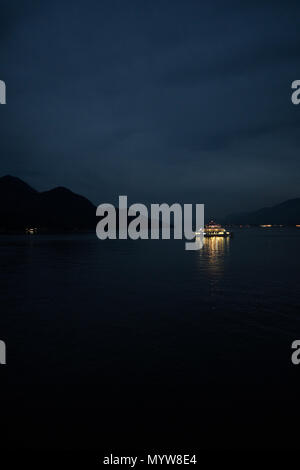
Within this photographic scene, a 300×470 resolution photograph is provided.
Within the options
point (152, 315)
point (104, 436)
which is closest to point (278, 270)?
point (152, 315)

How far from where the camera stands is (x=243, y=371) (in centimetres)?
868

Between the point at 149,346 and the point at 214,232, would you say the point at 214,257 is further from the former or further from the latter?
the point at 214,232

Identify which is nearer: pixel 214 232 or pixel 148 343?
pixel 148 343

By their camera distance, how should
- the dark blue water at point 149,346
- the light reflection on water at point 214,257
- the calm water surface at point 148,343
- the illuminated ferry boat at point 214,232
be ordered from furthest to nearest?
the illuminated ferry boat at point 214,232, the light reflection on water at point 214,257, the calm water surface at point 148,343, the dark blue water at point 149,346

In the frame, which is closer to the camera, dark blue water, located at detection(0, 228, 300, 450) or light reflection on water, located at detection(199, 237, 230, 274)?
dark blue water, located at detection(0, 228, 300, 450)

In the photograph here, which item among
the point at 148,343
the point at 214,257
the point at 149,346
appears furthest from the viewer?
the point at 214,257

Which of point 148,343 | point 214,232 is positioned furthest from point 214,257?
point 214,232

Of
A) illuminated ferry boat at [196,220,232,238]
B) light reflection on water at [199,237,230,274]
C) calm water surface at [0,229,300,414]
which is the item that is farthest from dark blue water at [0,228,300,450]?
illuminated ferry boat at [196,220,232,238]

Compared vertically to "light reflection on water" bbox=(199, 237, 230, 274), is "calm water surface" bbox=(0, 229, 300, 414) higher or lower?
lower

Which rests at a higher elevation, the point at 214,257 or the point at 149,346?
the point at 214,257

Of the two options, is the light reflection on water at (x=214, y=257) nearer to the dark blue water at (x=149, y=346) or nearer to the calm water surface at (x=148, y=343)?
the calm water surface at (x=148, y=343)

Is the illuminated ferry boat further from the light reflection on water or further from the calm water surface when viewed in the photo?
the calm water surface

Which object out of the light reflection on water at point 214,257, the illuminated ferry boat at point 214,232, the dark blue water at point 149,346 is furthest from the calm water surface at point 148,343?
the illuminated ferry boat at point 214,232

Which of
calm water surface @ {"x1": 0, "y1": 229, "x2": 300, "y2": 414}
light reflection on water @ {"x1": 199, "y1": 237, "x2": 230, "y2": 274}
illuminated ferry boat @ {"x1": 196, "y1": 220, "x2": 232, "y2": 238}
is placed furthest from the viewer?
illuminated ferry boat @ {"x1": 196, "y1": 220, "x2": 232, "y2": 238}
